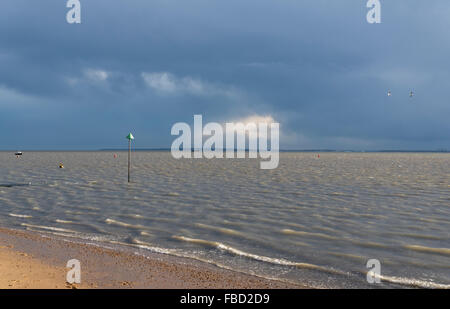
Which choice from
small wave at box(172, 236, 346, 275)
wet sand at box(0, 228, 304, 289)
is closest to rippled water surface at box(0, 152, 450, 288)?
small wave at box(172, 236, 346, 275)

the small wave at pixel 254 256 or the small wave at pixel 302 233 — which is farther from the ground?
the small wave at pixel 302 233

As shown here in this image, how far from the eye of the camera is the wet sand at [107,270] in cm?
784

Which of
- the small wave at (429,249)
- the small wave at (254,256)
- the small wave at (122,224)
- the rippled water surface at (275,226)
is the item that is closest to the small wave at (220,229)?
the rippled water surface at (275,226)

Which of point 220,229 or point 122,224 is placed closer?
point 220,229

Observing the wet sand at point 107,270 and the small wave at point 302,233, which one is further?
the small wave at point 302,233

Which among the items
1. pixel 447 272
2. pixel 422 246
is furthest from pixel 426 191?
pixel 447 272

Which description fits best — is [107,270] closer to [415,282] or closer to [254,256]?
[254,256]

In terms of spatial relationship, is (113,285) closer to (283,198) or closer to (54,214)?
(54,214)

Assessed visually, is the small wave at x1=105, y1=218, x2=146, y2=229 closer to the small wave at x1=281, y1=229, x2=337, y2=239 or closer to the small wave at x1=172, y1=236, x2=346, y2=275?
the small wave at x1=172, y1=236, x2=346, y2=275

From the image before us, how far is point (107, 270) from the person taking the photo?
8.85m

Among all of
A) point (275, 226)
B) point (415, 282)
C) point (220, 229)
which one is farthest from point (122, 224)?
point (415, 282)

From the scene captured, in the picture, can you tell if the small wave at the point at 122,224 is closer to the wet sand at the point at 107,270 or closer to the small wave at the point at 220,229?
the small wave at the point at 220,229

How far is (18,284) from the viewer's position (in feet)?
24.1
